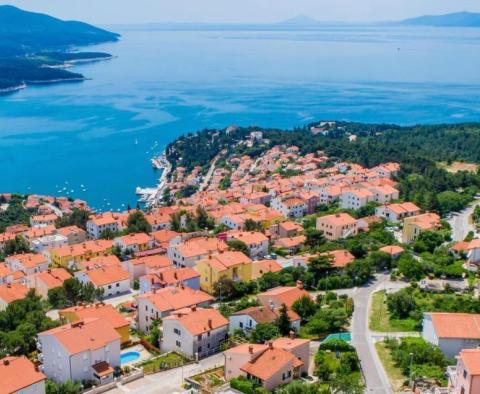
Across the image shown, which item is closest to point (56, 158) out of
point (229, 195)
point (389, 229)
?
point (229, 195)

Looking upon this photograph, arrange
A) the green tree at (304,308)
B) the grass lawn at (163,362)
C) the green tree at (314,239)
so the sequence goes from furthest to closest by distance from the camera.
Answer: the green tree at (314,239) → the green tree at (304,308) → the grass lawn at (163,362)

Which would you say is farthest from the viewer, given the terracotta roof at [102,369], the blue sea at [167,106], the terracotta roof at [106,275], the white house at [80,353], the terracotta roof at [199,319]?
the blue sea at [167,106]

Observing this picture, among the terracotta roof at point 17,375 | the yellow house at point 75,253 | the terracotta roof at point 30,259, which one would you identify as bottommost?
the terracotta roof at point 30,259

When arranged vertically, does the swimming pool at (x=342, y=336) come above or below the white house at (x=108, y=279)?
above

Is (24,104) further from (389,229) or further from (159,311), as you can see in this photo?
(159,311)

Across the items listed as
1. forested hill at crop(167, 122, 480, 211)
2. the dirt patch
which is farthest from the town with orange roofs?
the dirt patch

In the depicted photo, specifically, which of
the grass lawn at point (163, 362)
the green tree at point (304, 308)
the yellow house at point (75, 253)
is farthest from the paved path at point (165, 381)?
the yellow house at point (75, 253)

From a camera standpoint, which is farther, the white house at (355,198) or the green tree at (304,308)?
the white house at (355,198)

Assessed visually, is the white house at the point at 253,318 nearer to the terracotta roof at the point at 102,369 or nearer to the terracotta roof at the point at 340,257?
the terracotta roof at the point at 102,369
